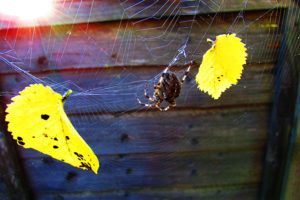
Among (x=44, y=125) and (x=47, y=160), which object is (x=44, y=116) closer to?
(x=44, y=125)

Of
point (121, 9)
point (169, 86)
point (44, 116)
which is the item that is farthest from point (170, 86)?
point (44, 116)

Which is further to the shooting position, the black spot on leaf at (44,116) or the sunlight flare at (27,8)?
the sunlight flare at (27,8)

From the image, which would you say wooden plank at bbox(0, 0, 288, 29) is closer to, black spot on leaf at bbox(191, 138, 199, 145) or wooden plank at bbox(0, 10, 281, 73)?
wooden plank at bbox(0, 10, 281, 73)

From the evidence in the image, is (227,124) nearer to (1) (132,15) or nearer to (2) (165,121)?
(2) (165,121)

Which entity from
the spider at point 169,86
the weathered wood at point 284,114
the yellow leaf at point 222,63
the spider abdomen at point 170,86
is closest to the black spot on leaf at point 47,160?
the spider at point 169,86

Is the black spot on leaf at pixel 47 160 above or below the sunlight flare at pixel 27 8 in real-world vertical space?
below

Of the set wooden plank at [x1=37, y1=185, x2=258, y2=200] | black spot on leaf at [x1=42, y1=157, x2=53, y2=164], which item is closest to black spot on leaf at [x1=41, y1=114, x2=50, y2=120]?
black spot on leaf at [x1=42, y1=157, x2=53, y2=164]

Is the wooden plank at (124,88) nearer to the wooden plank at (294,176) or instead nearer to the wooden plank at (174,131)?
the wooden plank at (174,131)
